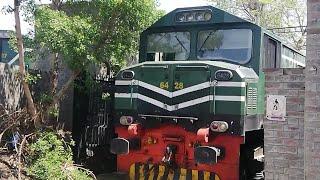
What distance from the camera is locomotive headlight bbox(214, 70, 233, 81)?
6188mm

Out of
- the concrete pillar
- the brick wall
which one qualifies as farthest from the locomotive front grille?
the concrete pillar

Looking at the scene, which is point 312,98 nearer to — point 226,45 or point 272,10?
point 226,45

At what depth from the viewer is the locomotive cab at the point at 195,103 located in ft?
20.6

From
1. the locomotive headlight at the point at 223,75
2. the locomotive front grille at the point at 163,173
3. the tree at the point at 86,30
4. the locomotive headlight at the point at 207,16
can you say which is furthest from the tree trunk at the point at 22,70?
the locomotive headlight at the point at 223,75

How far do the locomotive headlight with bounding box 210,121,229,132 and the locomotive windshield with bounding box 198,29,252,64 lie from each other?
3.87 feet

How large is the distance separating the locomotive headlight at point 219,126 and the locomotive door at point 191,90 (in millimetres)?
209

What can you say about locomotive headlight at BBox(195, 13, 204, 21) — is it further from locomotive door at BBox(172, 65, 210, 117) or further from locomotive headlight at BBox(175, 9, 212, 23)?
locomotive door at BBox(172, 65, 210, 117)

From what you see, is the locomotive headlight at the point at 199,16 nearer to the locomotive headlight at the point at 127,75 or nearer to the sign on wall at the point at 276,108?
the locomotive headlight at the point at 127,75

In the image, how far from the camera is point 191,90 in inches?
257

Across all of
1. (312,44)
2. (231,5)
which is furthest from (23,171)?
(231,5)

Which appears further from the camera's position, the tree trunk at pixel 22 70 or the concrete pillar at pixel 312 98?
the tree trunk at pixel 22 70

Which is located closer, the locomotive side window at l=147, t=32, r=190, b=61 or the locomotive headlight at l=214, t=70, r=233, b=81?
the locomotive headlight at l=214, t=70, r=233, b=81

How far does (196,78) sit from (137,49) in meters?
2.23

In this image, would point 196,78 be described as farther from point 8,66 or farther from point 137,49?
point 8,66
